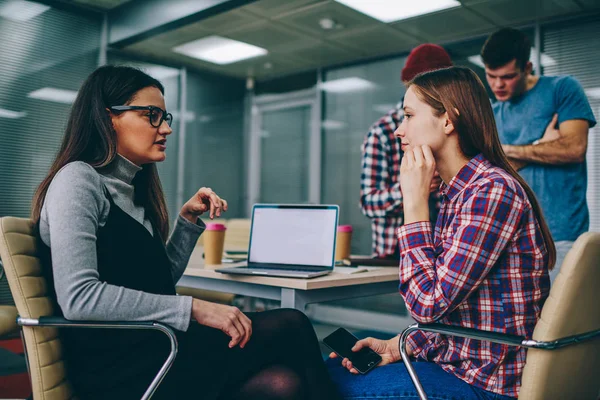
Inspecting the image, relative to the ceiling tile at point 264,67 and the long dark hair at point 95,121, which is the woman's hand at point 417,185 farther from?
the ceiling tile at point 264,67

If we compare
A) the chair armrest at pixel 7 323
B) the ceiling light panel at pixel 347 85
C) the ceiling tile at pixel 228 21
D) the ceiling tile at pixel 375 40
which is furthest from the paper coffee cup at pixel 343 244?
the ceiling light panel at pixel 347 85

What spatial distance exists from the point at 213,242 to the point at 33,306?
0.94m

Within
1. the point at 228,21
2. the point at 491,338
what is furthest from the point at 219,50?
the point at 491,338

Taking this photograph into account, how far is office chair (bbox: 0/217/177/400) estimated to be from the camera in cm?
119

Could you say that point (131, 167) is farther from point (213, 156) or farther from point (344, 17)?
Result: point (213, 156)

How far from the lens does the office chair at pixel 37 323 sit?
3.92ft

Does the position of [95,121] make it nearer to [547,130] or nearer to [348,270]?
[348,270]

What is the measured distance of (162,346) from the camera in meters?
1.32

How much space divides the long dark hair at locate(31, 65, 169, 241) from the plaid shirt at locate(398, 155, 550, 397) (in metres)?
0.83

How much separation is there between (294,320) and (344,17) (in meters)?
3.71

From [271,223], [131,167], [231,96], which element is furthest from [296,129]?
[131,167]

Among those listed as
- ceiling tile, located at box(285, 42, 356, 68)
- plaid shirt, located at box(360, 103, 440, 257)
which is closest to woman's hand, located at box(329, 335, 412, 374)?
plaid shirt, located at box(360, 103, 440, 257)

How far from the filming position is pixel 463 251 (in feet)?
3.57

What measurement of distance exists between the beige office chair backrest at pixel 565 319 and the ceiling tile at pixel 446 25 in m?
3.67
